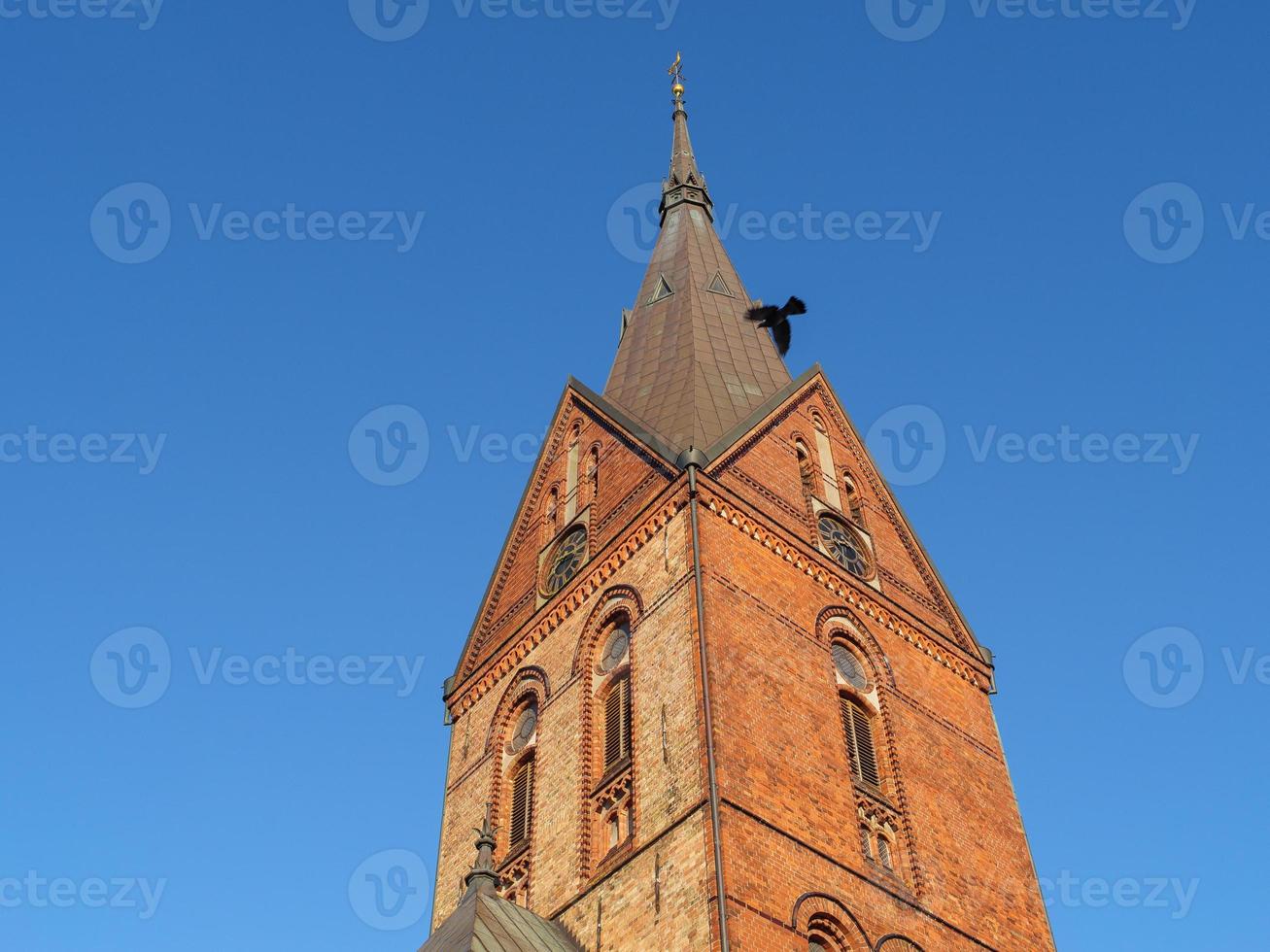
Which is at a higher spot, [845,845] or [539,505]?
[539,505]

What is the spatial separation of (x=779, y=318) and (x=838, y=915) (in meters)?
15.6

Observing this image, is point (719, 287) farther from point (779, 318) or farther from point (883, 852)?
point (883, 852)

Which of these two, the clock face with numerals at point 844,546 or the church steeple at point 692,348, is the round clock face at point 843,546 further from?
the church steeple at point 692,348

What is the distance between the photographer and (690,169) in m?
40.4

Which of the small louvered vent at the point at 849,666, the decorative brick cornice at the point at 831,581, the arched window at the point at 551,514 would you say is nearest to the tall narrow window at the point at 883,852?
the small louvered vent at the point at 849,666

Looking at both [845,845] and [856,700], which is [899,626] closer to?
[856,700]

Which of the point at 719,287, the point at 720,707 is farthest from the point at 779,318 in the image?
the point at 720,707

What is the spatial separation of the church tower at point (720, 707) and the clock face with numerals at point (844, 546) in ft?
0.20

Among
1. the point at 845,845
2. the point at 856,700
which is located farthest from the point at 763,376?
the point at 845,845

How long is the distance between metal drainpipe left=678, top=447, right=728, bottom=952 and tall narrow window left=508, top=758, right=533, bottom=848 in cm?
436

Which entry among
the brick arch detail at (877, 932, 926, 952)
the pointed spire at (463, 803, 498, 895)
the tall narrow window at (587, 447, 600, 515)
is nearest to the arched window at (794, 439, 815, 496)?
the tall narrow window at (587, 447, 600, 515)

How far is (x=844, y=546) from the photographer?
87.4 ft

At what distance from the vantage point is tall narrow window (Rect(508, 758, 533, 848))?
2378 centimetres

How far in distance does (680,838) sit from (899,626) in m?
7.62
